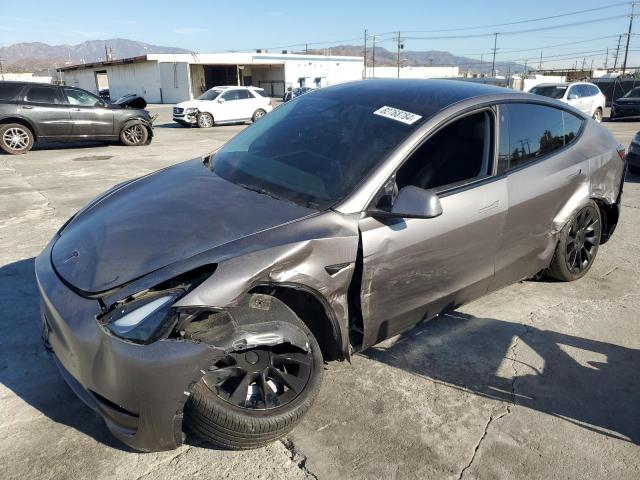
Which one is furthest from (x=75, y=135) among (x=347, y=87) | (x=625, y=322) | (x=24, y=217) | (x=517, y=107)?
(x=625, y=322)

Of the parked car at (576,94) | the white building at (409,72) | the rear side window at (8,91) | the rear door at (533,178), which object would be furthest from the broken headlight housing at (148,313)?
the white building at (409,72)

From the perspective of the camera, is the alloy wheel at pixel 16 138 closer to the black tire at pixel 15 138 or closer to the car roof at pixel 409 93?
the black tire at pixel 15 138

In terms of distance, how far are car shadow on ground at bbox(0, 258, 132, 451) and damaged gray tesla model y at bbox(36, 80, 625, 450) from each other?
1.21 feet

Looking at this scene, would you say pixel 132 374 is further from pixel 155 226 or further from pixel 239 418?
pixel 155 226

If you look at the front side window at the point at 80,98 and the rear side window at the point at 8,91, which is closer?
the rear side window at the point at 8,91

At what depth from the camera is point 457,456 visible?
7.72ft

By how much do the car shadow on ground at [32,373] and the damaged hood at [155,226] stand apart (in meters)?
0.69

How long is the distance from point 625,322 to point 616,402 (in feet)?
3.70

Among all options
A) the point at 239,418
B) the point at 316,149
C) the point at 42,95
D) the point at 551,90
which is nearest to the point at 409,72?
the point at 551,90

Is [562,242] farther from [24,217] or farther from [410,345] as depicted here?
[24,217]

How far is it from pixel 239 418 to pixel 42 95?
1211 cm

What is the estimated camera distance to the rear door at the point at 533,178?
329 cm

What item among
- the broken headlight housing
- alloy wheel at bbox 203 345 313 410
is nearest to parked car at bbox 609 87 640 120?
alloy wheel at bbox 203 345 313 410

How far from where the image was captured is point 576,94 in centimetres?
1673
